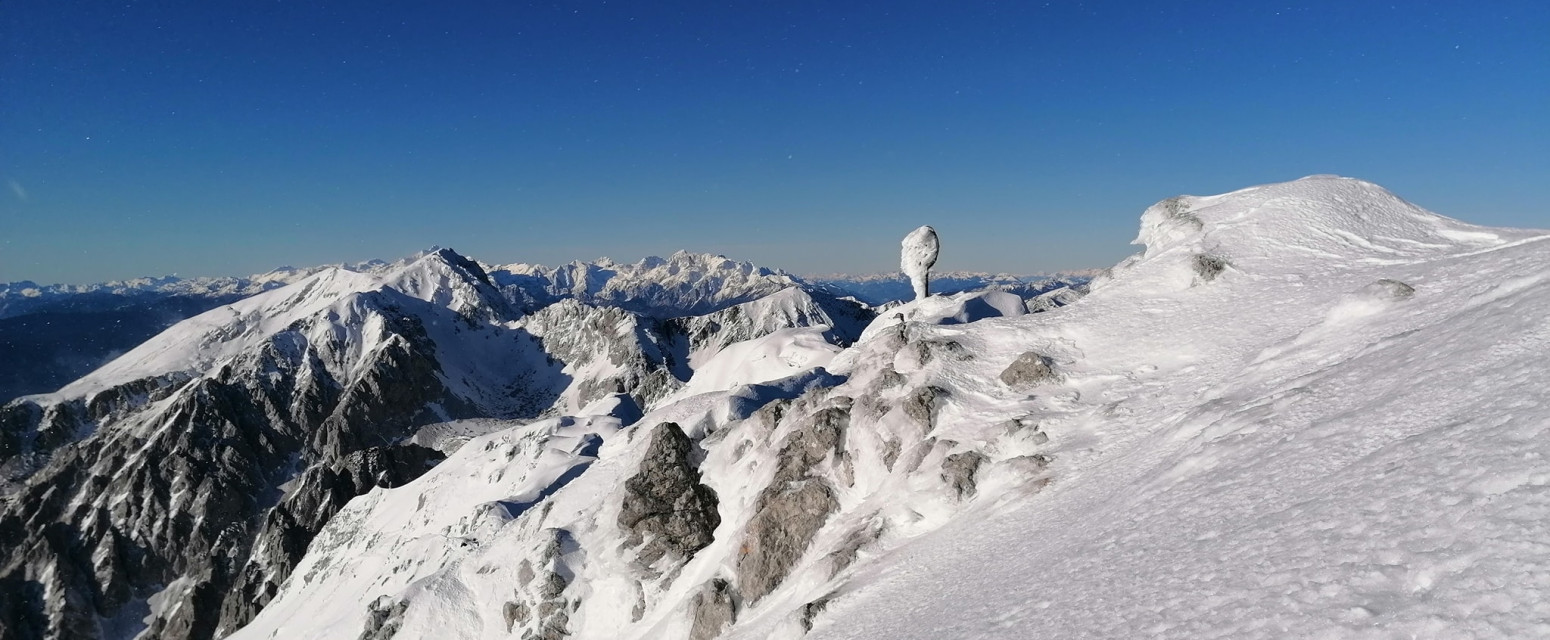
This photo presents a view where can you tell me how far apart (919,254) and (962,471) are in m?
27.2

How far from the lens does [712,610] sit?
1157 inches

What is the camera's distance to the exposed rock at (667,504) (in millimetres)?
36156

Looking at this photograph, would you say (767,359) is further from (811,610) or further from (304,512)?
(304,512)

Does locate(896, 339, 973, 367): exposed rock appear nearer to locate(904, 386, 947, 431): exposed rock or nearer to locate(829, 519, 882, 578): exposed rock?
locate(904, 386, 947, 431): exposed rock

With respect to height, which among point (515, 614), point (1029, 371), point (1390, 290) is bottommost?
point (515, 614)

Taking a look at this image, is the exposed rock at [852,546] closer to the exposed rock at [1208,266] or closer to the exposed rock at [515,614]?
the exposed rock at [1208,266]

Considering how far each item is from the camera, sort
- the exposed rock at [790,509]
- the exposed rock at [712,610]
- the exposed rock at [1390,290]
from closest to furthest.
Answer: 1. the exposed rock at [1390,290]
2. the exposed rock at [712,610]
3. the exposed rock at [790,509]

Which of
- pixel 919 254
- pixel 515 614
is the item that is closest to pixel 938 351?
pixel 919 254

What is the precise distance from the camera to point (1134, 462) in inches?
806

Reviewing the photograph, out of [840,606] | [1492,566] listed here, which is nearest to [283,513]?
[840,606]

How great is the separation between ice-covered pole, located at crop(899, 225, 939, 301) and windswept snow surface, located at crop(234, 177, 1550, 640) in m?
15.6

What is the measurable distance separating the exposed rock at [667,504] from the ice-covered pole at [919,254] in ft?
71.8

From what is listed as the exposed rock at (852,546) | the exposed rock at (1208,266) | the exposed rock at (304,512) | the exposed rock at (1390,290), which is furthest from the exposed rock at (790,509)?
the exposed rock at (304,512)

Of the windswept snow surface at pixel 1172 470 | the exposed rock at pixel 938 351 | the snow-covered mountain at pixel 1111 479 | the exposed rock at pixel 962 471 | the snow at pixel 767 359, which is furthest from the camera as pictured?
the snow at pixel 767 359
